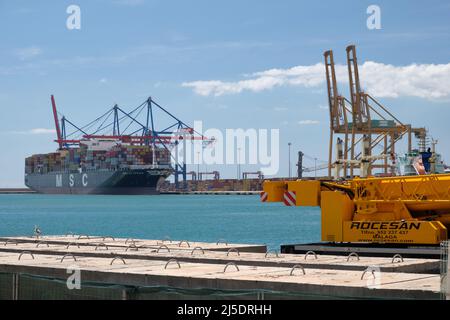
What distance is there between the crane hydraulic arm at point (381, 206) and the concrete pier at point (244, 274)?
272 cm

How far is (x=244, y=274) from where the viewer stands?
1566 centimetres

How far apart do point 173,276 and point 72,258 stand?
5.09m

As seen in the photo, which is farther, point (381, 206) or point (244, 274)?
point (381, 206)

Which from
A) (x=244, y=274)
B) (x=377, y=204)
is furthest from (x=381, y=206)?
(x=244, y=274)

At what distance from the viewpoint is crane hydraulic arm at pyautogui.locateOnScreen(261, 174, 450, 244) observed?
74.5 feet

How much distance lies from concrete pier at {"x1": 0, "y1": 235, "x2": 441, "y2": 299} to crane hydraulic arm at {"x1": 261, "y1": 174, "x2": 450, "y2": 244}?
2.72 m

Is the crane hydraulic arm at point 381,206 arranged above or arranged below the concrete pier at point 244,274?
above

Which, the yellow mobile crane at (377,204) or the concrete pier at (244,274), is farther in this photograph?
the yellow mobile crane at (377,204)

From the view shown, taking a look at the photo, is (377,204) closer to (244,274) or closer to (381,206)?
(381,206)

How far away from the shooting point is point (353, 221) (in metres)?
23.6

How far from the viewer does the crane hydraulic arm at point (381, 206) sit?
74.5 ft

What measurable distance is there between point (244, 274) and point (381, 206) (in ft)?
28.9
